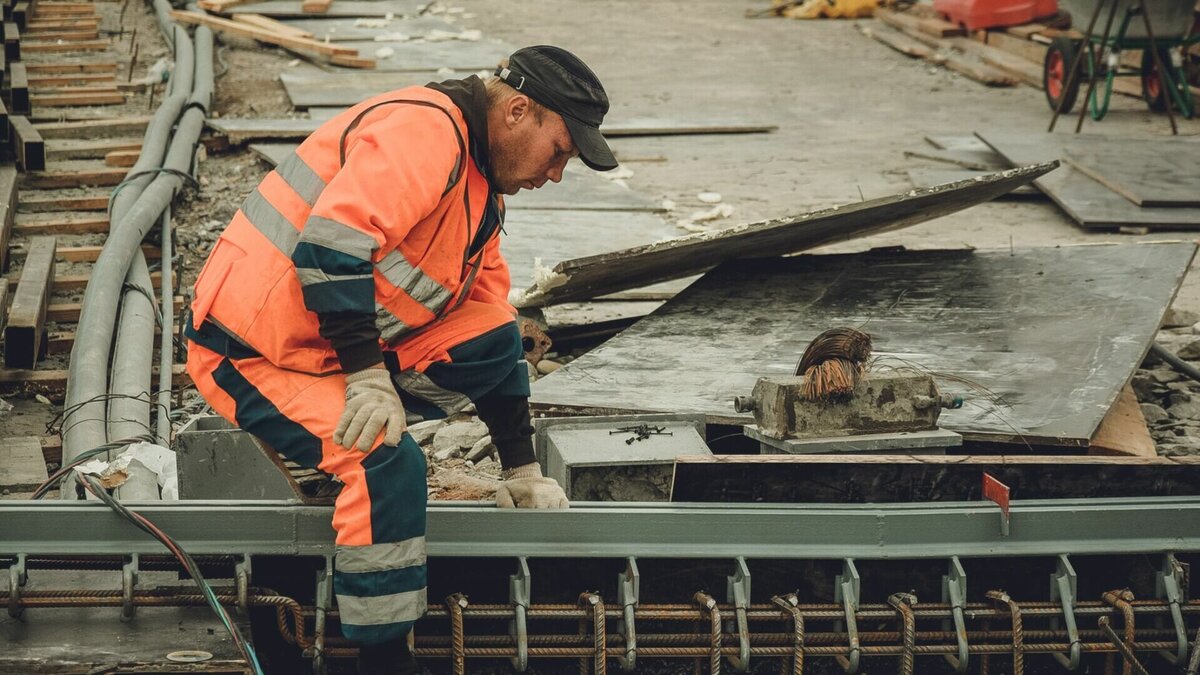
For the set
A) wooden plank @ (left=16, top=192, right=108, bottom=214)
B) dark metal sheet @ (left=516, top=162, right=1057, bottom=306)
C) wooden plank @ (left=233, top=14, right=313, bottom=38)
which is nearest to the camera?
dark metal sheet @ (left=516, top=162, right=1057, bottom=306)

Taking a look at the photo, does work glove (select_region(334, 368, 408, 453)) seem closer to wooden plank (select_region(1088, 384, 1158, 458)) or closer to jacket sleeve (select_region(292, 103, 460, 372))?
jacket sleeve (select_region(292, 103, 460, 372))

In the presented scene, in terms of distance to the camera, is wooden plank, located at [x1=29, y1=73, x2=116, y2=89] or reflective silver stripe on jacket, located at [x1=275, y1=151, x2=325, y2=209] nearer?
reflective silver stripe on jacket, located at [x1=275, y1=151, x2=325, y2=209]

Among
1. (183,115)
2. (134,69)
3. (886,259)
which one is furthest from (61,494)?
(134,69)

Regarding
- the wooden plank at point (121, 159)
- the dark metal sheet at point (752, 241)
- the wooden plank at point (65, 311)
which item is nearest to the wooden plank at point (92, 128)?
the wooden plank at point (121, 159)

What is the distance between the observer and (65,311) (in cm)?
575

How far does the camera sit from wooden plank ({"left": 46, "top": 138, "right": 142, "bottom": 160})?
27.3 ft

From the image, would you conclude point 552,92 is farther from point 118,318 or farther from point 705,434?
point 118,318

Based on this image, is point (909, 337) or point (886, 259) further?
point (886, 259)

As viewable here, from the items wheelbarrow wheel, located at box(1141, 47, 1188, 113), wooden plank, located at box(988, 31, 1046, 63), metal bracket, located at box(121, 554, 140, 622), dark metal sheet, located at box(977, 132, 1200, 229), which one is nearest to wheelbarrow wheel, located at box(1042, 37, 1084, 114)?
wheelbarrow wheel, located at box(1141, 47, 1188, 113)

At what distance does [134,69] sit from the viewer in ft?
38.1

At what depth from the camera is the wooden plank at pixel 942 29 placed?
1388cm

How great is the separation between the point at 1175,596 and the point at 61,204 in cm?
628

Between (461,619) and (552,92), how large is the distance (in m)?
1.30

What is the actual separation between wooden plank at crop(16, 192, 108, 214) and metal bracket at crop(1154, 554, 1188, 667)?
607 cm
